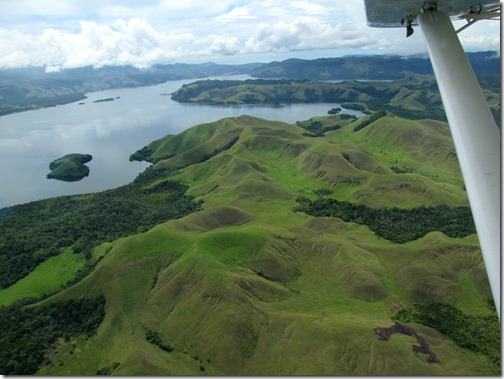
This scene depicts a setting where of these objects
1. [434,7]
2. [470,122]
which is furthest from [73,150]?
[470,122]

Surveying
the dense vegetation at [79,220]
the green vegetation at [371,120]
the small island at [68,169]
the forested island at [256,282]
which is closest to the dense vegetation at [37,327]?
the forested island at [256,282]

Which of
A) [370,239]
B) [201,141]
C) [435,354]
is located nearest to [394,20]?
[435,354]

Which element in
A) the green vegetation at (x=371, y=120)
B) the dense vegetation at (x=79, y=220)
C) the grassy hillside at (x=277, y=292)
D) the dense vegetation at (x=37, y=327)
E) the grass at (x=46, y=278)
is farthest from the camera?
the green vegetation at (x=371, y=120)

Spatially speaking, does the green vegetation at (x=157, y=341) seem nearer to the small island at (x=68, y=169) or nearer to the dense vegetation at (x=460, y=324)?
the dense vegetation at (x=460, y=324)

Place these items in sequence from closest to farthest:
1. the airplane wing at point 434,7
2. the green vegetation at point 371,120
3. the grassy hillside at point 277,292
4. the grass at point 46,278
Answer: the airplane wing at point 434,7 < the grassy hillside at point 277,292 < the grass at point 46,278 < the green vegetation at point 371,120

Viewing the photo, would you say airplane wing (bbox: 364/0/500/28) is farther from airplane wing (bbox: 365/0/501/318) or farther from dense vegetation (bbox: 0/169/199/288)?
dense vegetation (bbox: 0/169/199/288)

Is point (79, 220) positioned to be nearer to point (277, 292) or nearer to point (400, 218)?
point (277, 292)

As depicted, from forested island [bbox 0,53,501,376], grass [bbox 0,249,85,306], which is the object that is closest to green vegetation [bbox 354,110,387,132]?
forested island [bbox 0,53,501,376]

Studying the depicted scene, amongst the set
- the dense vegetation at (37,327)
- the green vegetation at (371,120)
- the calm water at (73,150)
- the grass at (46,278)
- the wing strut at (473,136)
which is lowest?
the calm water at (73,150)
